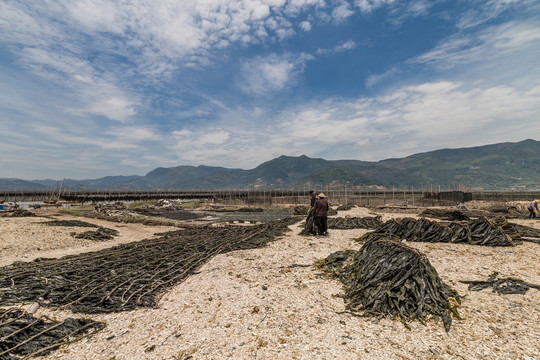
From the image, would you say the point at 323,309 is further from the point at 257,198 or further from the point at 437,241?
the point at 257,198

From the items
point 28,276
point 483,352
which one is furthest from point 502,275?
point 28,276

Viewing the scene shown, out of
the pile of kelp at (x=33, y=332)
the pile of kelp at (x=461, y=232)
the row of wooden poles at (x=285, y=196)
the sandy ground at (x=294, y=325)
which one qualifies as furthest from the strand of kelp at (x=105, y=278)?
the row of wooden poles at (x=285, y=196)

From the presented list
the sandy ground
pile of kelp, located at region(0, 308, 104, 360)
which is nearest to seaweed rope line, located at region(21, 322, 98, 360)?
pile of kelp, located at region(0, 308, 104, 360)

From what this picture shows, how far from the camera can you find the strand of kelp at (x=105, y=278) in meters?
6.44

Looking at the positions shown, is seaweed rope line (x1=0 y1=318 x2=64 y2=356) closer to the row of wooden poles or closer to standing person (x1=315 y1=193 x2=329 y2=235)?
standing person (x1=315 y1=193 x2=329 y2=235)

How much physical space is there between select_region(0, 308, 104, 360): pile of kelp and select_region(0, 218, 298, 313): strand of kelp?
76 cm

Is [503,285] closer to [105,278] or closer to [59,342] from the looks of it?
[59,342]

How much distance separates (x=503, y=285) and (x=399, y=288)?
3.26 meters

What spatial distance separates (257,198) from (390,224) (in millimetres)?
42838

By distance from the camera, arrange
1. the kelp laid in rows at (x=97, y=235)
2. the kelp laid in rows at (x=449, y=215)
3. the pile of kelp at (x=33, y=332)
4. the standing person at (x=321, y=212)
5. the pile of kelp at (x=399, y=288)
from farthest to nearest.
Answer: the kelp laid in rows at (x=449, y=215), the kelp laid in rows at (x=97, y=235), the standing person at (x=321, y=212), the pile of kelp at (x=399, y=288), the pile of kelp at (x=33, y=332)

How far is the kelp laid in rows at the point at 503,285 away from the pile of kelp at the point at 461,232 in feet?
17.1

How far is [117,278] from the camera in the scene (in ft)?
26.0

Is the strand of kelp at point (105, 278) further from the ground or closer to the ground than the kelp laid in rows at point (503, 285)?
closer to the ground

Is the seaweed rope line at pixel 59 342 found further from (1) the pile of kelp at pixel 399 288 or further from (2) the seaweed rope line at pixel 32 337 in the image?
(1) the pile of kelp at pixel 399 288
